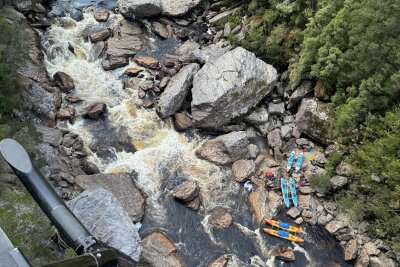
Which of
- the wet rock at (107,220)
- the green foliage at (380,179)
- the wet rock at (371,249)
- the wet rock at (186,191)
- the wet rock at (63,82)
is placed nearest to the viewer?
the wet rock at (107,220)

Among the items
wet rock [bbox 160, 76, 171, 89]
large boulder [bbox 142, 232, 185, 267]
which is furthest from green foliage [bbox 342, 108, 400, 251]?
wet rock [bbox 160, 76, 171, 89]

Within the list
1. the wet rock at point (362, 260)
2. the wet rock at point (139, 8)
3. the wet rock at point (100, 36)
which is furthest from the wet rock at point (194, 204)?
the wet rock at point (139, 8)

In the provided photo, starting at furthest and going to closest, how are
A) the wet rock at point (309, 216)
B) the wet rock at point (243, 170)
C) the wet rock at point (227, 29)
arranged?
the wet rock at point (227, 29) < the wet rock at point (243, 170) < the wet rock at point (309, 216)

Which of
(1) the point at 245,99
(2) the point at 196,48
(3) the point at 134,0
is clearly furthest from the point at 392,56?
(3) the point at 134,0

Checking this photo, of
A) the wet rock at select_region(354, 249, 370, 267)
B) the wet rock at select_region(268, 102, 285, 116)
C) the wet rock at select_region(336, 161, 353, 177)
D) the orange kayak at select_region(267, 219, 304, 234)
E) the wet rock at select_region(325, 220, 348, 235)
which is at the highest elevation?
the wet rock at select_region(268, 102, 285, 116)

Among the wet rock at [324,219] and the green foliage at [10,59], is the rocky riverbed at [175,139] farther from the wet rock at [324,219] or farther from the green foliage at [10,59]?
the green foliage at [10,59]

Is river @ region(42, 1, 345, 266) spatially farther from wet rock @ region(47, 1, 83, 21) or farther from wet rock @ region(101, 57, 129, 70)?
wet rock @ region(47, 1, 83, 21)

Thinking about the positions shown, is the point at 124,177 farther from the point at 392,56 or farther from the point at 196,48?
the point at 392,56

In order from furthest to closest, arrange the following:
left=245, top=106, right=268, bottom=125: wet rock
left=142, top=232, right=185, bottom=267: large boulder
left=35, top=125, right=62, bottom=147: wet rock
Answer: left=245, top=106, right=268, bottom=125: wet rock
left=35, top=125, right=62, bottom=147: wet rock
left=142, top=232, right=185, bottom=267: large boulder
